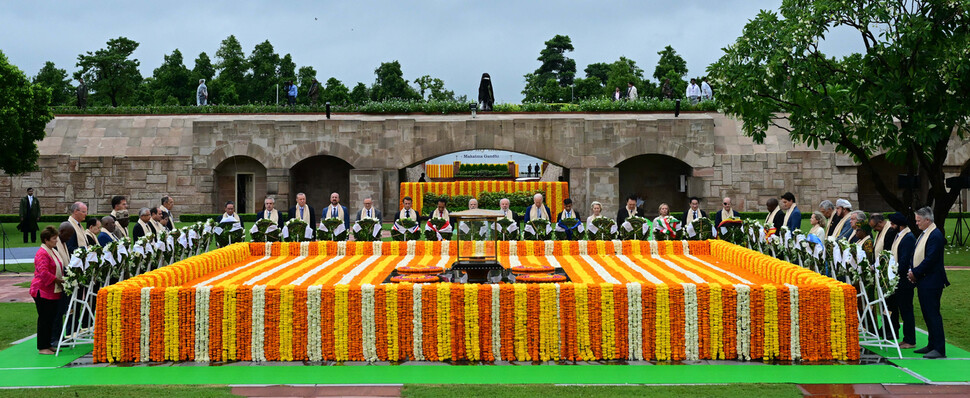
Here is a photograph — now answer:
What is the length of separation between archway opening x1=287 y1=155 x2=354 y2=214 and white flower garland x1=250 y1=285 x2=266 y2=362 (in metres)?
20.7

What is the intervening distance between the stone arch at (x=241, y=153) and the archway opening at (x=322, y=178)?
2555 millimetres

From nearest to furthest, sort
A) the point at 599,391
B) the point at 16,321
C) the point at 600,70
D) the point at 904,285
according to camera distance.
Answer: the point at 599,391
the point at 904,285
the point at 16,321
the point at 600,70

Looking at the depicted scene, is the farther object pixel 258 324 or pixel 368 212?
pixel 368 212

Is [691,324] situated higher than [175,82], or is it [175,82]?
[175,82]

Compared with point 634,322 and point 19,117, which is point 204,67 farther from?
point 634,322

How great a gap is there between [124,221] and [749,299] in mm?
8735

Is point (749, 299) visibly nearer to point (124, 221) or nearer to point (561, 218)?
point (561, 218)

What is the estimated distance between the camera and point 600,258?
449 inches

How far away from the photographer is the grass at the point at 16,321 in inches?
340

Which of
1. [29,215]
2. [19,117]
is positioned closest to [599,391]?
[29,215]

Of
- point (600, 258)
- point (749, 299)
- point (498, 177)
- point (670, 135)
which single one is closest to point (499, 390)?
point (749, 299)

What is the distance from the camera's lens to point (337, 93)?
46812 millimetres

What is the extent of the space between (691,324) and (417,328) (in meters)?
2.67

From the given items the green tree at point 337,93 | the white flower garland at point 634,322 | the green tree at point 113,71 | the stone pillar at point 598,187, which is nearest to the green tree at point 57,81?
the green tree at point 113,71
